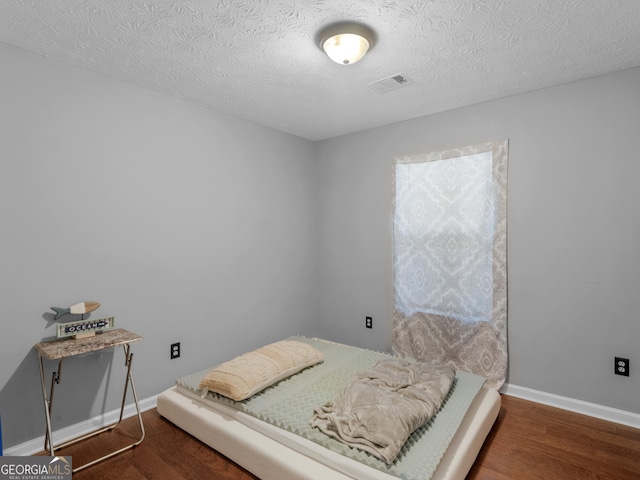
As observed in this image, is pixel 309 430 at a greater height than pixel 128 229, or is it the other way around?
pixel 128 229

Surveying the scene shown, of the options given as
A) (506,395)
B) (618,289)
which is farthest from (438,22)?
(506,395)

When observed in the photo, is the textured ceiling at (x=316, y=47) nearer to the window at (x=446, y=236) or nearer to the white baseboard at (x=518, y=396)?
the window at (x=446, y=236)

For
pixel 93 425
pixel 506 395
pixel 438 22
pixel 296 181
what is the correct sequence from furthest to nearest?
pixel 296 181
pixel 506 395
pixel 93 425
pixel 438 22

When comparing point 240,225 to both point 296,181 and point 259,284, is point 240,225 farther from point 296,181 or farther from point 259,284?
point 296,181

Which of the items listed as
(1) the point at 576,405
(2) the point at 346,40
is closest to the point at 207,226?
(2) the point at 346,40

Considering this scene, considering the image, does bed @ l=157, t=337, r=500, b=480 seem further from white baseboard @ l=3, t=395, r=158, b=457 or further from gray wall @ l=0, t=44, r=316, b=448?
gray wall @ l=0, t=44, r=316, b=448

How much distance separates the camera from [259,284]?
136 inches

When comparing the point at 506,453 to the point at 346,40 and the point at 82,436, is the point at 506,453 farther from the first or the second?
the point at 82,436

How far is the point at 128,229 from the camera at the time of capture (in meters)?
2.49

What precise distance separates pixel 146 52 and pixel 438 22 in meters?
1.67

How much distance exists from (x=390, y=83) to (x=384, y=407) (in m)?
2.12

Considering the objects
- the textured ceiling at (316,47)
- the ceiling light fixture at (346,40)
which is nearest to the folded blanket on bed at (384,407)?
the ceiling light fixture at (346,40)

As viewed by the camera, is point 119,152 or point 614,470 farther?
point 119,152

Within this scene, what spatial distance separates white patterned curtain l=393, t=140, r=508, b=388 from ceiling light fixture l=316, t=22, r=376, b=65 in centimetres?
148
